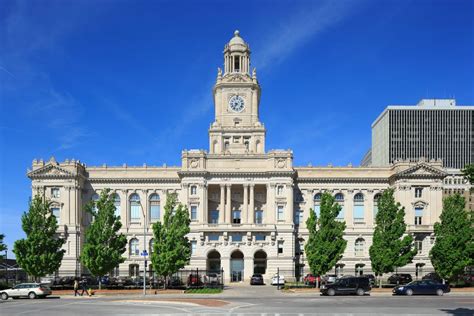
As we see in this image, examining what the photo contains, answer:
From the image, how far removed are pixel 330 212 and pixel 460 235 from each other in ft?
53.2

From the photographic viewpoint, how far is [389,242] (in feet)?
245

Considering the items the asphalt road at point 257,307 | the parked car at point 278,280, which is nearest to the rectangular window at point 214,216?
the parked car at point 278,280

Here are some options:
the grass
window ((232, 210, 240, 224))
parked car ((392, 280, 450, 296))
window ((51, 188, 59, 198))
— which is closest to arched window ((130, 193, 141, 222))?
window ((51, 188, 59, 198))

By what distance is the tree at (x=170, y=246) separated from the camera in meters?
68.9

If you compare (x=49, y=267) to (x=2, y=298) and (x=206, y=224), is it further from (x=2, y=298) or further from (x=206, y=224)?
(x=206, y=224)

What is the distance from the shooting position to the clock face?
108 meters

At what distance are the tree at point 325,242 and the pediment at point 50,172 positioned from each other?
44.2 m

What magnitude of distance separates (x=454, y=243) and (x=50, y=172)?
63.0 meters

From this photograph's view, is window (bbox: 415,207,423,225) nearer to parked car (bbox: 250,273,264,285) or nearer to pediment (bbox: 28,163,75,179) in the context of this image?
parked car (bbox: 250,273,264,285)

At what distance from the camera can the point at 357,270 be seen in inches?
3844

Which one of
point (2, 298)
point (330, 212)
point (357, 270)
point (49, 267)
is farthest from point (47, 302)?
point (357, 270)

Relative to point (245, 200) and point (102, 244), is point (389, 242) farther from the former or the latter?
point (102, 244)

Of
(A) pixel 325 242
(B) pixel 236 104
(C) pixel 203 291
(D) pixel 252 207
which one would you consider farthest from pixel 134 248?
(A) pixel 325 242

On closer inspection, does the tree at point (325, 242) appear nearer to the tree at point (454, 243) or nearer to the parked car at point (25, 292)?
the tree at point (454, 243)
